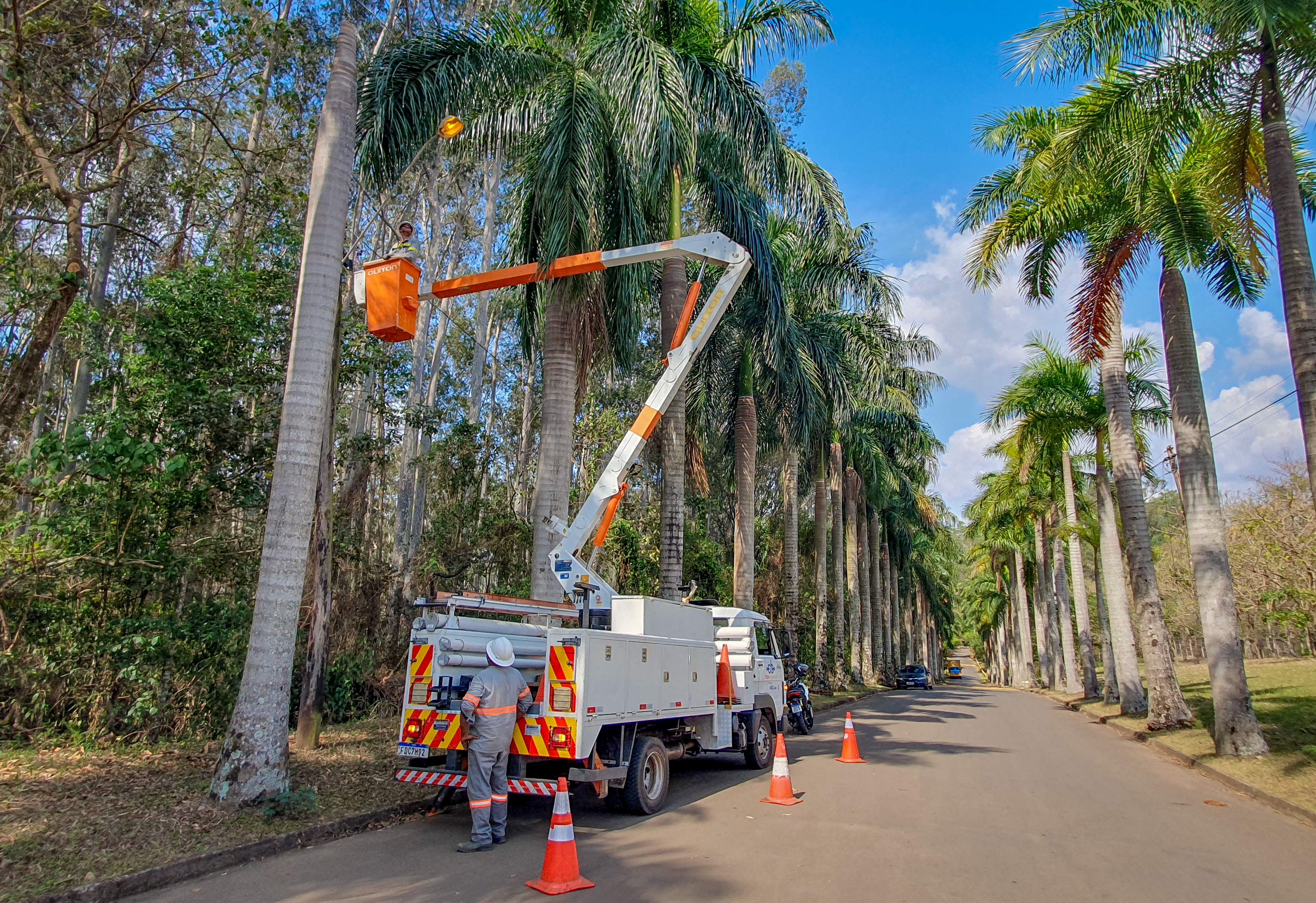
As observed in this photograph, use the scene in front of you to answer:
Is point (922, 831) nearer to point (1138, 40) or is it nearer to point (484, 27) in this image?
point (1138, 40)

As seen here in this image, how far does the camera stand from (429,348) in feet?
115

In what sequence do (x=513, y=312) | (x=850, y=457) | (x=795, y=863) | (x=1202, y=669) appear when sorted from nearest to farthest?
1. (x=795, y=863)
2. (x=513, y=312)
3. (x=850, y=457)
4. (x=1202, y=669)

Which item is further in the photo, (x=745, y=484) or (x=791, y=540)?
(x=791, y=540)

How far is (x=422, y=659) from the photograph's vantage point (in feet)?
27.5

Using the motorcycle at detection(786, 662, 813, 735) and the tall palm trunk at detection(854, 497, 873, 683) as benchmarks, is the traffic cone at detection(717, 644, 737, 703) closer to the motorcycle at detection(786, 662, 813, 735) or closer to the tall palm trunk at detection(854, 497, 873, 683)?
the motorcycle at detection(786, 662, 813, 735)

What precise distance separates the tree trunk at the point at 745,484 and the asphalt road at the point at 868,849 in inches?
335

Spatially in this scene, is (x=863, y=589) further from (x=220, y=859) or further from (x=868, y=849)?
(x=220, y=859)

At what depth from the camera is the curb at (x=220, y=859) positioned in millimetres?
5562

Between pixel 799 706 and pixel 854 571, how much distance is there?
19.2 metres

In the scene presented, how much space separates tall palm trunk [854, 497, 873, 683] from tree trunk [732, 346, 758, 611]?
51.1 feet

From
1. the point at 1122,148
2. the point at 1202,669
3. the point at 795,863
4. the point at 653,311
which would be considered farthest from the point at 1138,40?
the point at 1202,669

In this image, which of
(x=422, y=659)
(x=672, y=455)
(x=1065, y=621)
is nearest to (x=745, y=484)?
(x=672, y=455)

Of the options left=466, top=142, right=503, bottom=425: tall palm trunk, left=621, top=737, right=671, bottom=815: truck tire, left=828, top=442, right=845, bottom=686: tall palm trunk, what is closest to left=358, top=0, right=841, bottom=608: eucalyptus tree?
left=621, top=737, right=671, bottom=815: truck tire

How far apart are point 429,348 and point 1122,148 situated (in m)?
28.5
